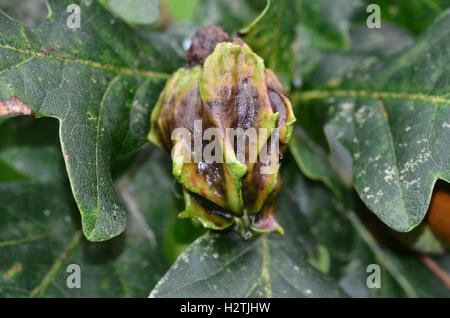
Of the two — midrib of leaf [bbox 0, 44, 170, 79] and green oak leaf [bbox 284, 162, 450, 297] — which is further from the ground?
midrib of leaf [bbox 0, 44, 170, 79]

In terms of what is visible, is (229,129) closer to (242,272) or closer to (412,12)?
(242,272)

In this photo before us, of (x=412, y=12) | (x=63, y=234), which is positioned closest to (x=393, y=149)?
(x=412, y=12)

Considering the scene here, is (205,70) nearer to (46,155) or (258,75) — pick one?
(258,75)

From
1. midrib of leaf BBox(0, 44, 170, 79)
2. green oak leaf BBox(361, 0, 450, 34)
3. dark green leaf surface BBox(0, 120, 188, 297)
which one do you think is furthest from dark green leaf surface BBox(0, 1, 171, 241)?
green oak leaf BBox(361, 0, 450, 34)

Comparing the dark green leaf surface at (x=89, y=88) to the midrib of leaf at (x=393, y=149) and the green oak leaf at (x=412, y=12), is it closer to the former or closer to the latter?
the midrib of leaf at (x=393, y=149)

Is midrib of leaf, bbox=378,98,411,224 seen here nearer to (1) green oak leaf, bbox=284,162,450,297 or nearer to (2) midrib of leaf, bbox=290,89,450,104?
(2) midrib of leaf, bbox=290,89,450,104

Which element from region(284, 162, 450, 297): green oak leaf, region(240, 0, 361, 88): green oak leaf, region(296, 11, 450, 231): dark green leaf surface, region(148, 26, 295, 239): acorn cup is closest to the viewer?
region(148, 26, 295, 239): acorn cup

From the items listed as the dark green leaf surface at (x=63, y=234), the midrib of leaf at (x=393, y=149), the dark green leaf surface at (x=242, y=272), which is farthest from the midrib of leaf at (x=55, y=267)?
the midrib of leaf at (x=393, y=149)
